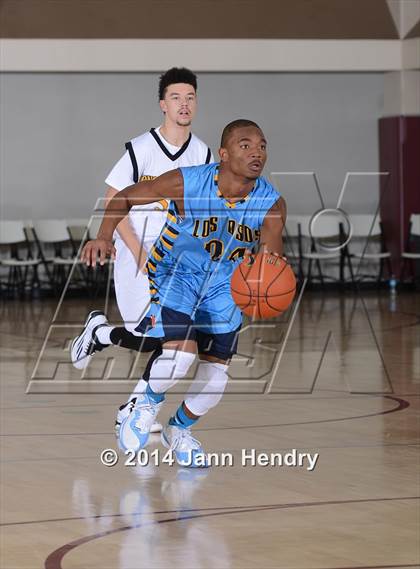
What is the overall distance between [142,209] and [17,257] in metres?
9.76

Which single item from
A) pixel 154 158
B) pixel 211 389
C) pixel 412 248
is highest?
pixel 154 158

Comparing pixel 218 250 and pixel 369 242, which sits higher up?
pixel 218 250

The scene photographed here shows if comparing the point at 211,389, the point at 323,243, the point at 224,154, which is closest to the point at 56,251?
the point at 323,243

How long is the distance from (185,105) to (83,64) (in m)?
10.2

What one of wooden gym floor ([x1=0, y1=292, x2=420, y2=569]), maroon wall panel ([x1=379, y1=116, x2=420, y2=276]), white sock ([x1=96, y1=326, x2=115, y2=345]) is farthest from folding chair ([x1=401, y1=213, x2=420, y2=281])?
white sock ([x1=96, y1=326, x2=115, y2=345])

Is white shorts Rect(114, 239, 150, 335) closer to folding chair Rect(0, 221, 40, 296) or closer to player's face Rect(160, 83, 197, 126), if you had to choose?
player's face Rect(160, 83, 197, 126)

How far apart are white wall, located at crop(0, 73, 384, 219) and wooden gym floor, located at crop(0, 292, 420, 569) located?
6180mm

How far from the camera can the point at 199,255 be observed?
575 centimetres

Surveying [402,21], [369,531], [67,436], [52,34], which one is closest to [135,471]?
[67,436]

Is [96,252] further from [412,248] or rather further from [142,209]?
[412,248]

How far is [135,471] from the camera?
6066 millimetres

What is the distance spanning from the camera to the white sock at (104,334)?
6.88m

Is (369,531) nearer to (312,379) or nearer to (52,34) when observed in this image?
(312,379)

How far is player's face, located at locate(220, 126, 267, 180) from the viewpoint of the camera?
5172mm
